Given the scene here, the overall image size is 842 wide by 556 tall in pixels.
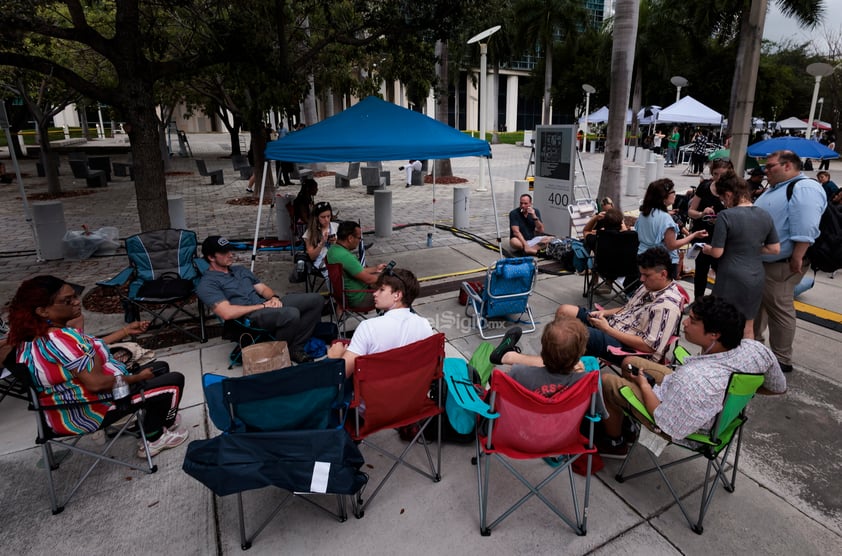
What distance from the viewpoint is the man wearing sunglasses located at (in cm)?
431

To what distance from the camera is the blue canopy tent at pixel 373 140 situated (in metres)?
6.50

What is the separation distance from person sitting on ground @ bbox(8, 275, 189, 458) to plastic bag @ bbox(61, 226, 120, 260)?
634 centimetres

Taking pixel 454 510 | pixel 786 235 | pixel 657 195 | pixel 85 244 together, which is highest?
pixel 657 195

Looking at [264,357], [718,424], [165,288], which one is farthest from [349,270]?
[718,424]

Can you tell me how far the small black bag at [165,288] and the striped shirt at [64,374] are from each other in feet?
6.95

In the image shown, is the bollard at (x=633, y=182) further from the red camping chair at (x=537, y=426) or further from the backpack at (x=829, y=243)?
the red camping chair at (x=537, y=426)

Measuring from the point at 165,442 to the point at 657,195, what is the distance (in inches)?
212

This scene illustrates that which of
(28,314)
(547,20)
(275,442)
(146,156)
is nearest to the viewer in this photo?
(275,442)

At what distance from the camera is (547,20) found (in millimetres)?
38875

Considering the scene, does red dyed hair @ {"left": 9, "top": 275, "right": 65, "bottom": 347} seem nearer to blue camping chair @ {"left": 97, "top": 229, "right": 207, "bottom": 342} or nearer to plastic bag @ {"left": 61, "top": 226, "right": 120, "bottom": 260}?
blue camping chair @ {"left": 97, "top": 229, "right": 207, "bottom": 342}

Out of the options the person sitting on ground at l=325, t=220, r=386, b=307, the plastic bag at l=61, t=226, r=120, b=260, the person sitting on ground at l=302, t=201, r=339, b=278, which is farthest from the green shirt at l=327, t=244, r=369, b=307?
the plastic bag at l=61, t=226, r=120, b=260

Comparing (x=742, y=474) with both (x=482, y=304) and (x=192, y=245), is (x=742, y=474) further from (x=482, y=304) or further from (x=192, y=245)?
(x=192, y=245)

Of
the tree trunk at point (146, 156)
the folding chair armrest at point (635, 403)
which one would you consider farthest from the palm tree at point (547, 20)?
the folding chair armrest at point (635, 403)

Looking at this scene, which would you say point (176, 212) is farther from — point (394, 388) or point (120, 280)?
point (394, 388)
